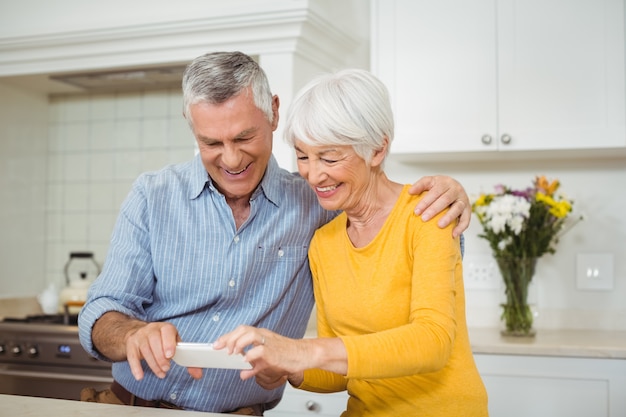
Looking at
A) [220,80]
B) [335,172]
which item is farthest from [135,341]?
[220,80]

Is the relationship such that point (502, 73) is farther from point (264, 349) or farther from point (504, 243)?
point (264, 349)

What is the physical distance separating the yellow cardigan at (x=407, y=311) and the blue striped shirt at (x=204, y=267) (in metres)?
0.22

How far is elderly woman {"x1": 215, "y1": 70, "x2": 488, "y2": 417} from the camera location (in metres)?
1.45

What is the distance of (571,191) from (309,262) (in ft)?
5.80

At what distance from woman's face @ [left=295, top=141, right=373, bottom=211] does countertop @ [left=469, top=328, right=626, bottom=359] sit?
1251 millimetres

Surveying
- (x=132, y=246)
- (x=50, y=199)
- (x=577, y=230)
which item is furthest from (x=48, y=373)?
(x=577, y=230)

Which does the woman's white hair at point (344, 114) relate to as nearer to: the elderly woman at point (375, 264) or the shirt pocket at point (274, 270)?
the elderly woman at point (375, 264)

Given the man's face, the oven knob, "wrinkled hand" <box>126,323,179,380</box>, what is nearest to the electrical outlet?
the man's face

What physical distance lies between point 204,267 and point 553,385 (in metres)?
1.40

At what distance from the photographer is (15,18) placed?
3.43 metres

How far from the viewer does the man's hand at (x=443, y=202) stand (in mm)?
1526

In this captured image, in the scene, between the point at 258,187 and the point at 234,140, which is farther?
the point at 258,187

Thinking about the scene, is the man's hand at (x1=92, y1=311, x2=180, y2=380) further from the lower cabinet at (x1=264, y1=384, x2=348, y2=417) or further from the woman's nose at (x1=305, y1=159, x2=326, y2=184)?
the lower cabinet at (x1=264, y1=384, x2=348, y2=417)

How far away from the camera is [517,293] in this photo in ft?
9.59
